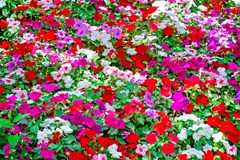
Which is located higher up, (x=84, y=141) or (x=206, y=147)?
(x=84, y=141)

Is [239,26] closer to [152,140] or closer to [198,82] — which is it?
[198,82]

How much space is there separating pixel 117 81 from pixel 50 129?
781mm

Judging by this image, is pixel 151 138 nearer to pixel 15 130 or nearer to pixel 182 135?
pixel 182 135

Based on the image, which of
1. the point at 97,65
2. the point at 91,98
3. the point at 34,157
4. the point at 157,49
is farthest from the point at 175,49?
the point at 34,157

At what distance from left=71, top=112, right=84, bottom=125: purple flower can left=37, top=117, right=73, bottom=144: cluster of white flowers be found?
0.20 feet

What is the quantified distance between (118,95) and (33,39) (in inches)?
46.4

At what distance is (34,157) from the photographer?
106 inches

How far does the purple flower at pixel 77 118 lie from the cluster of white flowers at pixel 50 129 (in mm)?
60

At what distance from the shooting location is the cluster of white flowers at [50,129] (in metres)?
2.79

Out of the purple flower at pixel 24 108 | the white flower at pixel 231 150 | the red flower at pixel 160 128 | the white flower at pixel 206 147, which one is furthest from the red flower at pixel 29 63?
the white flower at pixel 231 150

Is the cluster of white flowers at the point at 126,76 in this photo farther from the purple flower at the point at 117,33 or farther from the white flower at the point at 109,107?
the purple flower at the point at 117,33

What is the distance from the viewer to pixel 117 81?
3445 mm

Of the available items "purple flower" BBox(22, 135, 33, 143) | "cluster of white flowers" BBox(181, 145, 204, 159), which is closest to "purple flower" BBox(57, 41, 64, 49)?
"purple flower" BBox(22, 135, 33, 143)

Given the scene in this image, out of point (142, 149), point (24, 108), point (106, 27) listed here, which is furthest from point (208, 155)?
point (106, 27)
